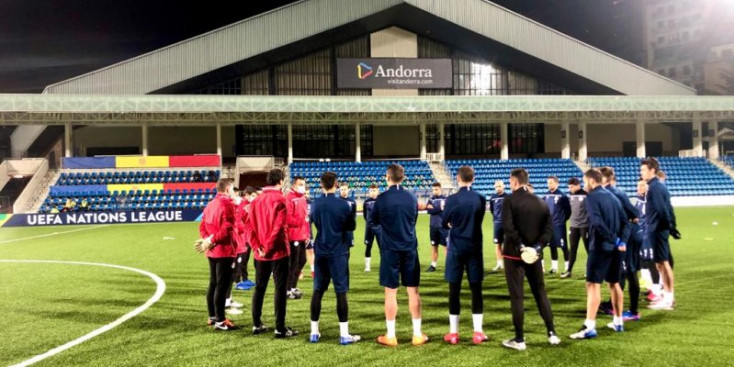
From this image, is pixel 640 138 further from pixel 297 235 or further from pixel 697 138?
pixel 297 235

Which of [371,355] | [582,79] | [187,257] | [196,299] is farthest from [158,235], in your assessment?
[582,79]

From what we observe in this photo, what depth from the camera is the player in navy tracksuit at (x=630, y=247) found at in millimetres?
7008

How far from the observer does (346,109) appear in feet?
122

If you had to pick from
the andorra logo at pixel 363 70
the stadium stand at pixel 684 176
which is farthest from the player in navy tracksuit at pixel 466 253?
the andorra logo at pixel 363 70

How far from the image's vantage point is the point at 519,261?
602 centimetres

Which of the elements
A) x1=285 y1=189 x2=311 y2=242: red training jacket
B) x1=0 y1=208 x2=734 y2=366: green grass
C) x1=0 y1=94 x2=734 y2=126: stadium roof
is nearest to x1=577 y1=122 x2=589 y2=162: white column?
x1=0 y1=94 x2=734 y2=126: stadium roof

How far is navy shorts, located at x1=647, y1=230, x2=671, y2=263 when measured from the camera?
7.81 meters

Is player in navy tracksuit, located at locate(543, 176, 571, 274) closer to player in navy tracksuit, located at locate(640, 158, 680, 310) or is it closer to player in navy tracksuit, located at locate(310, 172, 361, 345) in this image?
player in navy tracksuit, located at locate(640, 158, 680, 310)

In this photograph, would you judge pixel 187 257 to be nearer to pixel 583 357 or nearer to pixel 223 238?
pixel 223 238

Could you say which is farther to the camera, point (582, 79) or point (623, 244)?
point (582, 79)

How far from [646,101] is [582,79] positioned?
18.4 feet

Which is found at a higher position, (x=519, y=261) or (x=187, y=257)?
(x=519, y=261)

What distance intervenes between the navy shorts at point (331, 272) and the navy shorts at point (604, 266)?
10.6 feet

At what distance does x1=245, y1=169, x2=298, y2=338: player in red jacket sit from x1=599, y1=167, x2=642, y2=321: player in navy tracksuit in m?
4.61
